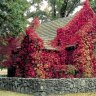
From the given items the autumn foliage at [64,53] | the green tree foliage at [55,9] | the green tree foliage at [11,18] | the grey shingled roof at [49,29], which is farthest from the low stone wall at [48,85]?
the green tree foliage at [55,9]

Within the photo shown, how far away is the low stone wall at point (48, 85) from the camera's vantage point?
→ 25.4 m

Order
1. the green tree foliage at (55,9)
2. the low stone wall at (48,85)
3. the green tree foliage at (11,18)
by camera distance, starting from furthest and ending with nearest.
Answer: the green tree foliage at (55,9) → the green tree foliage at (11,18) → the low stone wall at (48,85)

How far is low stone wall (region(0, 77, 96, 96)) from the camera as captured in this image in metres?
25.4

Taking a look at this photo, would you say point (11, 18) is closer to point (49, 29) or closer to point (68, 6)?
point (49, 29)

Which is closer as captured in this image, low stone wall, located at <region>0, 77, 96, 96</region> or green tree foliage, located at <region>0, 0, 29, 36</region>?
low stone wall, located at <region>0, 77, 96, 96</region>

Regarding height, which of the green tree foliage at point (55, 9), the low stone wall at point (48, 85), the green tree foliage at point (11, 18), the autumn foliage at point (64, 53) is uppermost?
the green tree foliage at point (55, 9)

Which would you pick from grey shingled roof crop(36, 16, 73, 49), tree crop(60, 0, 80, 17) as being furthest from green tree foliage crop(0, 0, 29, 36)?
tree crop(60, 0, 80, 17)

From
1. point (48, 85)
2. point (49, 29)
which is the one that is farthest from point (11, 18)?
point (48, 85)

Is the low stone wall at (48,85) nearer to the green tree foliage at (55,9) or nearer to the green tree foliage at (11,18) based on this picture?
the green tree foliage at (11,18)

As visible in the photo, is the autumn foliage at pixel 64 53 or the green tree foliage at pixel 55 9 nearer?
the autumn foliage at pixel 64 53

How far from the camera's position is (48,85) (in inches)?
1009

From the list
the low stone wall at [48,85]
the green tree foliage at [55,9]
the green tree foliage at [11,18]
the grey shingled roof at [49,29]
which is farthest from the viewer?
the green tree foliage at [55,9]

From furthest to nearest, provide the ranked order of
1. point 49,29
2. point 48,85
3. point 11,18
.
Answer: point 49,29 < point 11,18 < point 48,85

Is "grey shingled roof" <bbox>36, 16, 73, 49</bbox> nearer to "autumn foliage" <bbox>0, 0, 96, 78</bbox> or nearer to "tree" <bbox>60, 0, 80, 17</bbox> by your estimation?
"autumn foliage" <bbox>0, 0, 96, 78</bbox>
